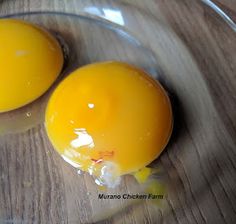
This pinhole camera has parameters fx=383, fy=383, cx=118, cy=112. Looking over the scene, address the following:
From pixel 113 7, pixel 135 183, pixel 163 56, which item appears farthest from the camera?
pixel 113 7

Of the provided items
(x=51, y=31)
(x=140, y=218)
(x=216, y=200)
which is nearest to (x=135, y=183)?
(x=140, y=218)

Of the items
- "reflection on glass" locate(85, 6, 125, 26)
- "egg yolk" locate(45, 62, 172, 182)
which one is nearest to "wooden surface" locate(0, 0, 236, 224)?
"egg yolk" locate(45, 62, 172, 182)

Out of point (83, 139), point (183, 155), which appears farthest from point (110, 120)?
point (183, 155)

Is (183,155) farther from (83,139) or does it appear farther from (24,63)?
(24,63)

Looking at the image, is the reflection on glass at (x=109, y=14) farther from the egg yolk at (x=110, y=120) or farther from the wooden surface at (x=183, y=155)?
the egg yolk at (x=110, y=120)

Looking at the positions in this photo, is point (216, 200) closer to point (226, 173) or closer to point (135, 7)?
point (226, 173)

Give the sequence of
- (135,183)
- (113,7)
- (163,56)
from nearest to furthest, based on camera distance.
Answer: (135,183) → (163,56) → (113,7)

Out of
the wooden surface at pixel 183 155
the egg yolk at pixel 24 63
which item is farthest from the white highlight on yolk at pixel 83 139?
the egg yolk at pixel 24 63
